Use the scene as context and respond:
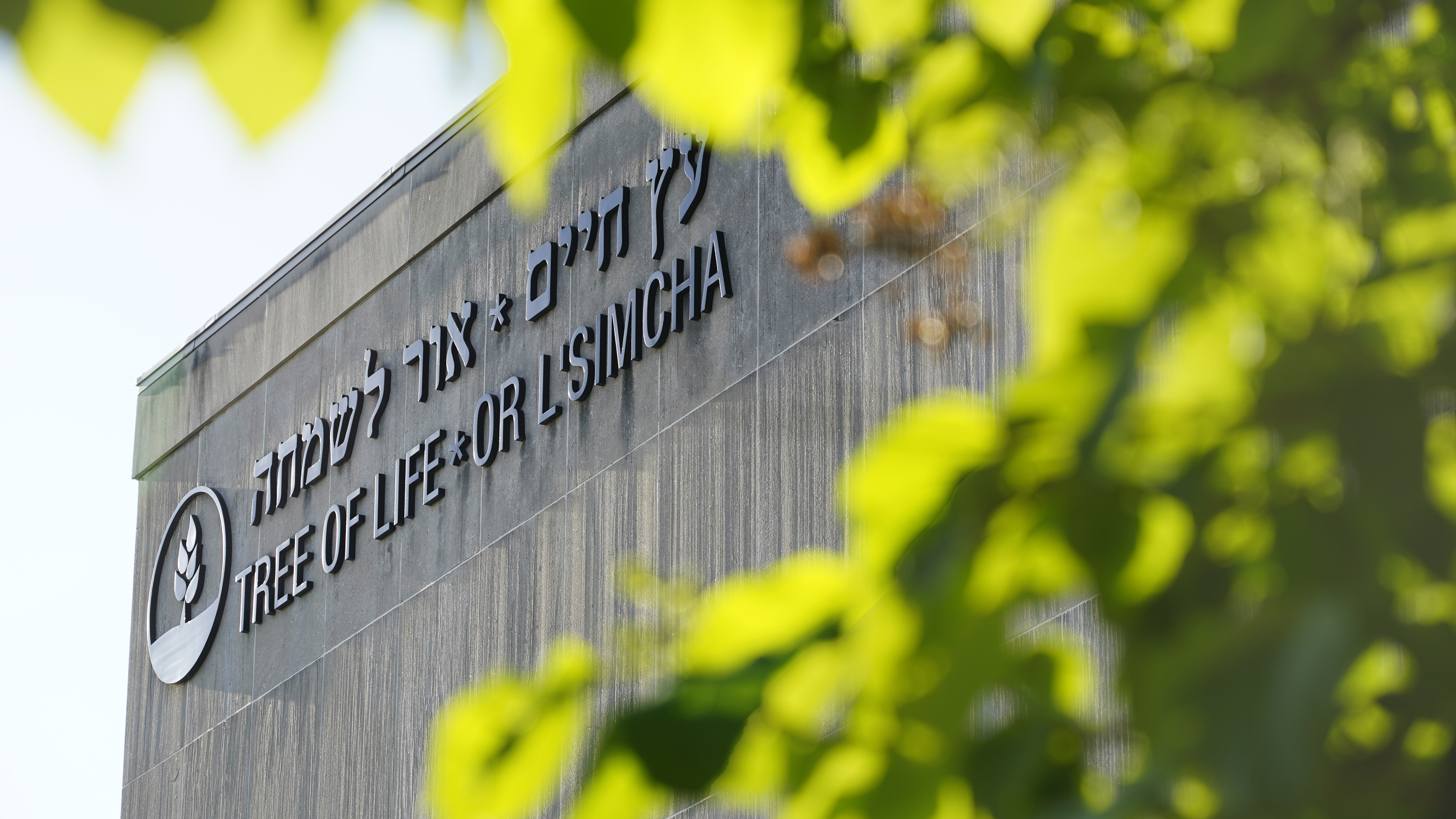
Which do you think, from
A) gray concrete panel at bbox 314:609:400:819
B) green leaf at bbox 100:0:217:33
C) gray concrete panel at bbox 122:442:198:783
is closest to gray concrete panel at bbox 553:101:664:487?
gray concrete panel at bbox 314:609:400:819

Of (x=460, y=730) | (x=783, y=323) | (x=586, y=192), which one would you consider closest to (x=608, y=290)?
(x=586, y=192)

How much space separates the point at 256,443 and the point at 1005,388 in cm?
851

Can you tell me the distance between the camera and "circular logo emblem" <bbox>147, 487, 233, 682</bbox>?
8773 millimetres

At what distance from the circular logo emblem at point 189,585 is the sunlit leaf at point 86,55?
28.4 feet

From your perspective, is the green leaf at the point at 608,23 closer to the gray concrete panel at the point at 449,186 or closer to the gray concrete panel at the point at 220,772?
the gray concrete panel at the point at 449,186

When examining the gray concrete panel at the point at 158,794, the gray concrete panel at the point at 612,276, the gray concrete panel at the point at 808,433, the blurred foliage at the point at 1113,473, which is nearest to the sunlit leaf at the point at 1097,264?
the blurred foliage at the point at 1113,473

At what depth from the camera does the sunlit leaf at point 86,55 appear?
45 cm

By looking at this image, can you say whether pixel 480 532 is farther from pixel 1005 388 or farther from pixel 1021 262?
pixel 1005 388

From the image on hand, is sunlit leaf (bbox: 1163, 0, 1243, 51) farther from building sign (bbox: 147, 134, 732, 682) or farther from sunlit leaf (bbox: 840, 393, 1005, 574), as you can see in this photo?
building sign (bbox: 147, 134, 732, 682)

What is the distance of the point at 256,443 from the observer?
28.7 feet

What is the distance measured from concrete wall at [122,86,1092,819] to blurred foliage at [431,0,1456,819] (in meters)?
3.14

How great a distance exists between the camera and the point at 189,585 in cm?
902

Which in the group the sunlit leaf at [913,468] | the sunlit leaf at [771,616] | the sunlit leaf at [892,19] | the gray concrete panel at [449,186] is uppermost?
the gray concrete panel at [449,186]

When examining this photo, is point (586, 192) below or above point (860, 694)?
above
